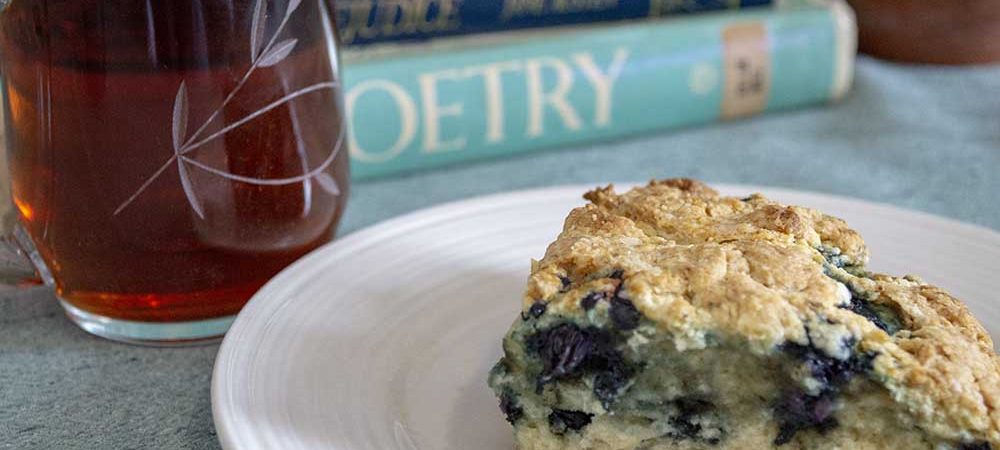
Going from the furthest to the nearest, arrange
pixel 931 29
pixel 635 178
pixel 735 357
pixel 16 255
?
pixel 931 29, pixel 635 178, pixel 16 255, pixel 735 357

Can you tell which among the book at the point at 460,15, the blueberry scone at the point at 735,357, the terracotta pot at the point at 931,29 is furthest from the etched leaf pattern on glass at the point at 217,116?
the terracotta pot at the point at 931,29

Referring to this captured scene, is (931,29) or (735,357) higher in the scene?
(735,357)

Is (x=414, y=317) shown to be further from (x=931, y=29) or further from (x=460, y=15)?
(x=931, y=29)

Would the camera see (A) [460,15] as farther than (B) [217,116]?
Yes

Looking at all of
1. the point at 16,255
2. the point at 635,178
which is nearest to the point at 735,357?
the point at 16,255

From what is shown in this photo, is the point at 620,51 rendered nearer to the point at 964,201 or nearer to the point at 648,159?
the point at 648,159

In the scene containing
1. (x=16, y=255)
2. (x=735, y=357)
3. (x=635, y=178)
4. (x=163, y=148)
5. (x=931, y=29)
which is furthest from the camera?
(x=931, y=29)

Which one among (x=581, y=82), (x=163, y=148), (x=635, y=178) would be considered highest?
(x=163, y=148)
